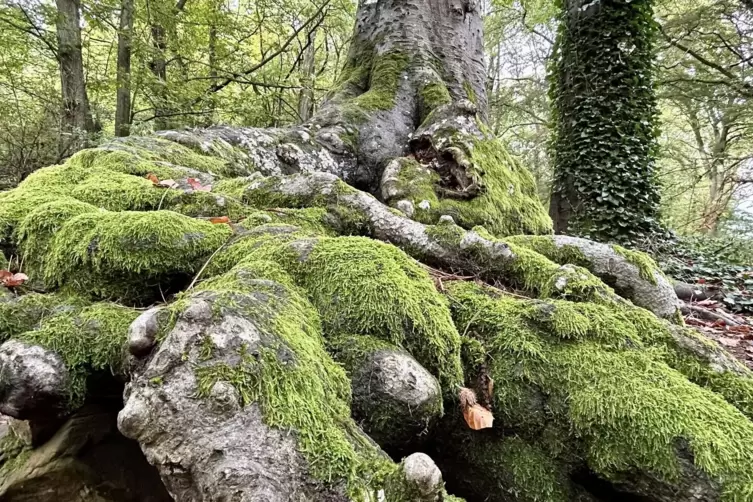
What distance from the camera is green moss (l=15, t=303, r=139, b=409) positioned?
1.50 m

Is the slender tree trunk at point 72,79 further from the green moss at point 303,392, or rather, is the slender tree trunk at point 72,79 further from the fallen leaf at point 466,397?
the fallen leaf at point 466,397

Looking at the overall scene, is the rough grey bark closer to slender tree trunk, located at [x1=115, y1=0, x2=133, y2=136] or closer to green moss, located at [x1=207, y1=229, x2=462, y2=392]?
green moss, located at [x1=207, y1=229, x2=462, y2=392]

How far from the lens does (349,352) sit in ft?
5.05

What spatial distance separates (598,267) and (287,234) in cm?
176

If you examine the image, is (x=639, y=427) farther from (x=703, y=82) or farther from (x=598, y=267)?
(x=703, y=82)

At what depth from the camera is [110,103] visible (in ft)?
33.9

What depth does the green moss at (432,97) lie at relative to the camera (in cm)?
486

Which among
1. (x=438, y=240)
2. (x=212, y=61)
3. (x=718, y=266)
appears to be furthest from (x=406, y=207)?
(x=212, y=61)

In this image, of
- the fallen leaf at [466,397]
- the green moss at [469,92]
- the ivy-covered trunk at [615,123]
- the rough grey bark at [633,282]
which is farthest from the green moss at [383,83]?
the ivy-covered trunk at [615,123]

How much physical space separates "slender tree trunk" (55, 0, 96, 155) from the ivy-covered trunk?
25.8ft

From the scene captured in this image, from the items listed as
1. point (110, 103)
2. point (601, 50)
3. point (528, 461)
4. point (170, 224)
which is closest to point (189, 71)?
point (110, 103)

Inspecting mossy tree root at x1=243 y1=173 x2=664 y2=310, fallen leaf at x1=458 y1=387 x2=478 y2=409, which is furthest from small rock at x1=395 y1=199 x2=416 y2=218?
fallen leaf at x1=458 y1=387 x2=478 y2=409

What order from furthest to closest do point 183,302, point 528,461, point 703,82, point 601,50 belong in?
point 703,82
point 601,50
point 528,461
point 183,302

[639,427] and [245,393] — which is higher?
[245,393]
